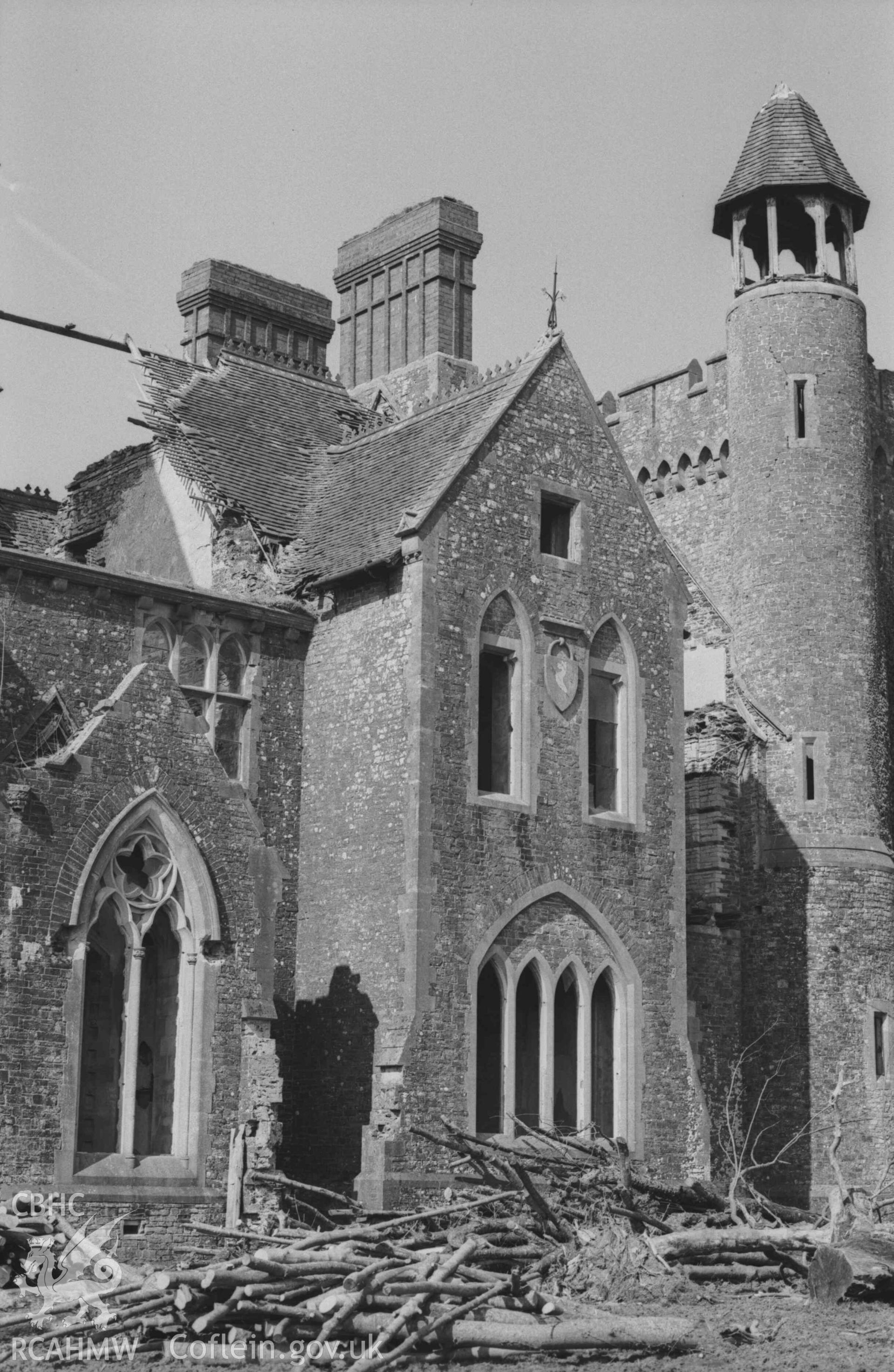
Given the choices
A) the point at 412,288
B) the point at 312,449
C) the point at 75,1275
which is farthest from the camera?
the point at 412,288

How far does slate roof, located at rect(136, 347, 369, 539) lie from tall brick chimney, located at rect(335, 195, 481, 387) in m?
6.99

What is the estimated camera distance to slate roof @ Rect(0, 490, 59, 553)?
31.2 m

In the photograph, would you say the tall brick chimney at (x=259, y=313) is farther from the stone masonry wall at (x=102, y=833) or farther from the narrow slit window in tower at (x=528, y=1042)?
the narrow slit window in tower at (x=528, y=1042)

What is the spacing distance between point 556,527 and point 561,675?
82.3 inches

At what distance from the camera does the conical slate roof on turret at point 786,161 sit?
108ft

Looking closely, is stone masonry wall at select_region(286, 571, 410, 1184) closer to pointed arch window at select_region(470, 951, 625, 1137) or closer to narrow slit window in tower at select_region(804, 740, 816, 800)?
pointed arch window at select_region(470, 951, 625, 1137)

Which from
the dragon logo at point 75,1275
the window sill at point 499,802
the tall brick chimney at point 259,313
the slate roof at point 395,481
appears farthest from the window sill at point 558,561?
the tall brick chimney at point 259,313

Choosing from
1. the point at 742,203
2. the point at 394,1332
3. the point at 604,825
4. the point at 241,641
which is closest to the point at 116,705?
the point at 241,641

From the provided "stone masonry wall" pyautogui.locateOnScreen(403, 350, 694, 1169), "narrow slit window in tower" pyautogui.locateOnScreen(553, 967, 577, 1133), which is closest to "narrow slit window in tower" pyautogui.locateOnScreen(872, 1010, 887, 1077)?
"stone masonry wall" pyautogui.locateOnScreen(403, 350, 694, 1169)

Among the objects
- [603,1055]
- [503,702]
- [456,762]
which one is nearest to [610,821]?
[503,702]

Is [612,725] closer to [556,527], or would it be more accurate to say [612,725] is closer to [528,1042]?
[556,527]

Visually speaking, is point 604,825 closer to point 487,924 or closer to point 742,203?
point 487,924

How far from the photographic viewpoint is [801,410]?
1270 inches

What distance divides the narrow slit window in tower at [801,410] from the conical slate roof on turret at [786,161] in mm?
3330
